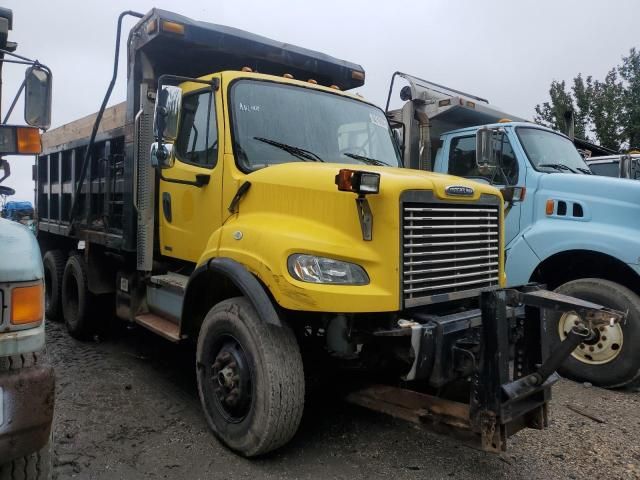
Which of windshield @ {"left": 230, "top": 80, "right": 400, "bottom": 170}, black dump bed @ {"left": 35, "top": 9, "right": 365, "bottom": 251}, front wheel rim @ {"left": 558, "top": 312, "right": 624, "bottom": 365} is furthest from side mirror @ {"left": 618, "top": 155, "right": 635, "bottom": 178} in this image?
windshield @ {"left": 230, "top": 80, "right": 400, "bottom": 170}

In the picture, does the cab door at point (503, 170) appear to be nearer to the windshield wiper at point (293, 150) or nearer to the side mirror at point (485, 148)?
the side mirror at point (485, 148)

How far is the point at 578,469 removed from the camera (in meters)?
3.29

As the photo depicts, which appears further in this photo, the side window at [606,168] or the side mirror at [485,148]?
the side window at [606,168]

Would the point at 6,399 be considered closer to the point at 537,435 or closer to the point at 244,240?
the point at 244,240

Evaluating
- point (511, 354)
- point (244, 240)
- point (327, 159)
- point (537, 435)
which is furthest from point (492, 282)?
point (244, 240)

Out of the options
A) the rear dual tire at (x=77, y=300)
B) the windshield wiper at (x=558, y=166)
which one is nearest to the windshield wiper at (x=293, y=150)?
the windshield wiper at (x=558, y=166)

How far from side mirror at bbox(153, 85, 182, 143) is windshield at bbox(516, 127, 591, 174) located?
3.61m

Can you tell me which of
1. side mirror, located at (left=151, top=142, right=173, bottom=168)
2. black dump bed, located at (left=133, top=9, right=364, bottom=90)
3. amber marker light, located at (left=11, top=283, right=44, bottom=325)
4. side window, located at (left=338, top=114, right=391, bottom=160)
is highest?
black dump bed, located at (left=133, top=9, right=364, bottom=90)

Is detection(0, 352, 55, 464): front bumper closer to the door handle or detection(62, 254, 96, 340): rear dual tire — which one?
the door handle

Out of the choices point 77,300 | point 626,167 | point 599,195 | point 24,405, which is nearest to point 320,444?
point 24,405

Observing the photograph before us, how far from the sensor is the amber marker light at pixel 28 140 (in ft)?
8.12

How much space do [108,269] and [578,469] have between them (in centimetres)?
472

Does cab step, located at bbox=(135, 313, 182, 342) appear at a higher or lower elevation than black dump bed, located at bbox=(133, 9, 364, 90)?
lower

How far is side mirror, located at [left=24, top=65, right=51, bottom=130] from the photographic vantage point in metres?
2.77
